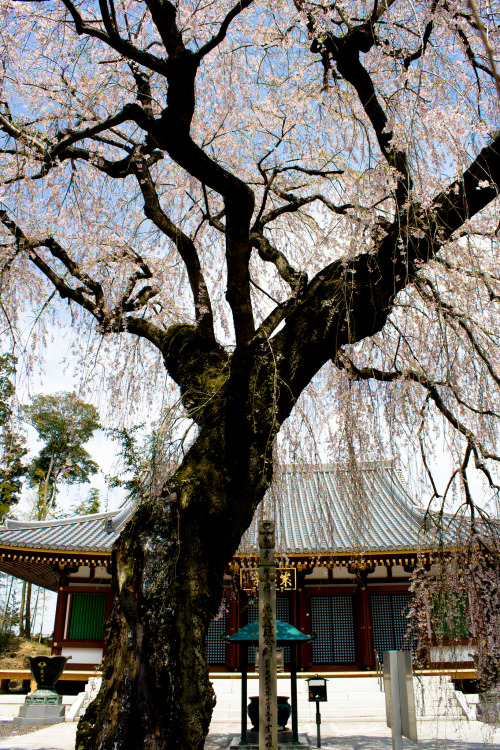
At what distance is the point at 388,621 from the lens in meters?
11.7

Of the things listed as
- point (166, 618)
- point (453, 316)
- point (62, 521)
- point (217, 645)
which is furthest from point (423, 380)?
point (62, 521)

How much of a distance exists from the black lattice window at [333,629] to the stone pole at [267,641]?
335 inches

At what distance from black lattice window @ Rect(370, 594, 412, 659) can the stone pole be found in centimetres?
863

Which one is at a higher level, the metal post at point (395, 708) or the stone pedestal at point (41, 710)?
the metal post at point (395, 708)

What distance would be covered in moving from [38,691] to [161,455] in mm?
8622

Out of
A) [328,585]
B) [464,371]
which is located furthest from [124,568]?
[328,585]

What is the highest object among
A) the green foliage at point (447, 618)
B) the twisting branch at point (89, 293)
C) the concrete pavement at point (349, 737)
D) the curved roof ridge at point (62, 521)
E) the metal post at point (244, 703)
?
the twisting branch at point (89, 293)

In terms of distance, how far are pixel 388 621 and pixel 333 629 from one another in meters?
1.14

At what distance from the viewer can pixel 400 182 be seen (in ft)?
10.8

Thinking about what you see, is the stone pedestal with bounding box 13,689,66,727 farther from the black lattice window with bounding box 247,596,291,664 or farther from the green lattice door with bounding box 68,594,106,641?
the black lattice window with bounding box 247,596,291,664

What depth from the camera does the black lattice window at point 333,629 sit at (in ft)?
37.9

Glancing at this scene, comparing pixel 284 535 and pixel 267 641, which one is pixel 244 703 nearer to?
pixel 284 535

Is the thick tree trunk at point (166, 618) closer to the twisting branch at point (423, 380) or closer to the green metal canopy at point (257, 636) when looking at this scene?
the twisting branch at point (423, 380)

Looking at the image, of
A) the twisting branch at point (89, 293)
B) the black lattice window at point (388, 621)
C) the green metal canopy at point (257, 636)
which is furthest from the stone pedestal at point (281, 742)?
the twisting branch at point (89, 293)
